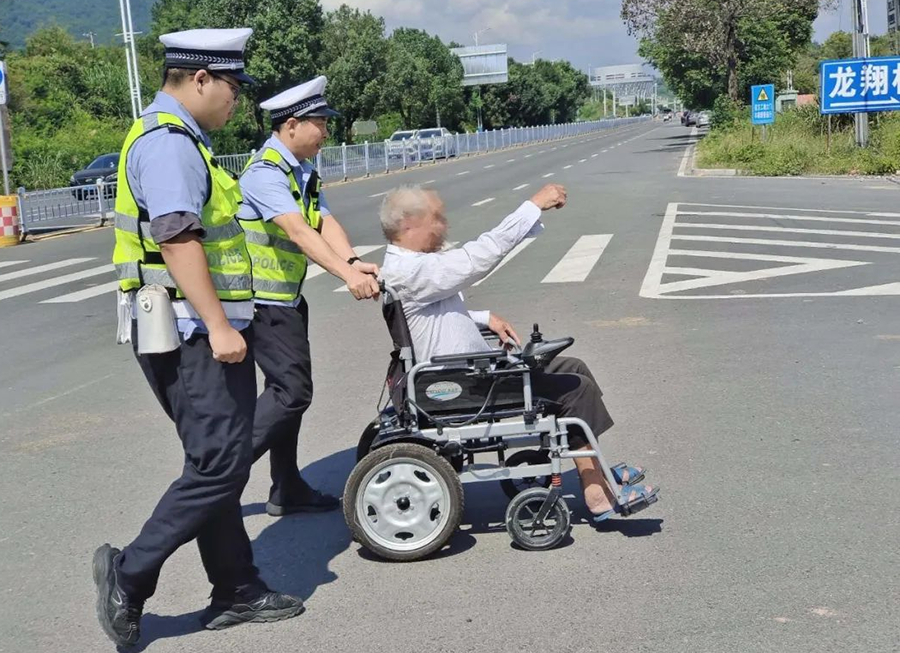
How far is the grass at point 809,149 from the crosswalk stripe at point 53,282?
→ 17.8 m

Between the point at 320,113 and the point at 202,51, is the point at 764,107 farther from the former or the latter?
the point at 202,51

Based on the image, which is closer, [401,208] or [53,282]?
[401,208]

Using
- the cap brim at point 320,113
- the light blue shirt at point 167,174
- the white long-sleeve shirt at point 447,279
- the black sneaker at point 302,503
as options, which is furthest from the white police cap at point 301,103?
the black sneaker at point 302,503

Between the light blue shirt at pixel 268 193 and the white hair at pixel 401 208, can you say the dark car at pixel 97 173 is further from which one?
the white hair at pixel 401 208

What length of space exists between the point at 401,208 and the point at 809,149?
26.7m

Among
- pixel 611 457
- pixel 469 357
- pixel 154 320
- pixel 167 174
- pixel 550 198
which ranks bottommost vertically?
pixel 611 457

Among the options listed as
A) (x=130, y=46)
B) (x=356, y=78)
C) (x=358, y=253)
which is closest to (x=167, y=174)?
(x=358, y=253)

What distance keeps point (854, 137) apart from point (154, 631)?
29.4 metres

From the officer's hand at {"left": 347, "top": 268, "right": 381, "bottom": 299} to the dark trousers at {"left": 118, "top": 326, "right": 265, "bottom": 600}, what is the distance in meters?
0.69

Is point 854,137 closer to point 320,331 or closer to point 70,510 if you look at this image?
point 320,331

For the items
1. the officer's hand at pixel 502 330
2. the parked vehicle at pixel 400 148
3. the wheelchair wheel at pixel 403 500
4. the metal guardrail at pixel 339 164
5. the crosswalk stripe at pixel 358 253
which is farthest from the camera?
the parked vehicle at pixel 400 148

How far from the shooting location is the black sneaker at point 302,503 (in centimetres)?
505

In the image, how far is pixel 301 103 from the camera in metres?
4.86

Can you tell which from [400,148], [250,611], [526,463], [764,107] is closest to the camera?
[250,611]
